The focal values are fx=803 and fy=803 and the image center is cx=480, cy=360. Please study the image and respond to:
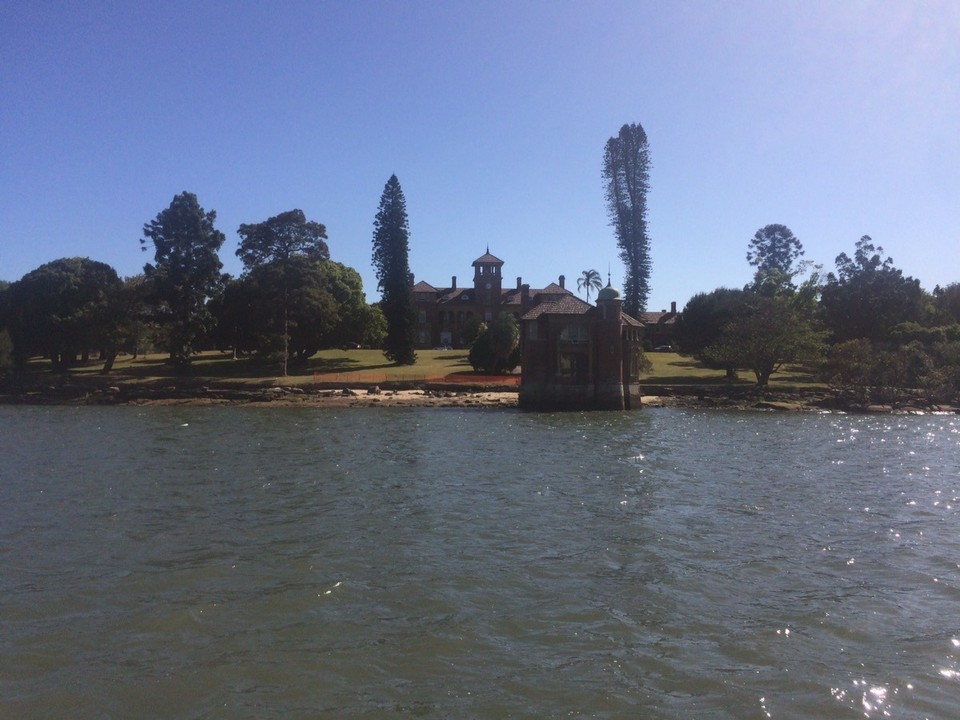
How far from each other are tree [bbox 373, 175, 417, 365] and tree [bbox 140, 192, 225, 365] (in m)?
15.0

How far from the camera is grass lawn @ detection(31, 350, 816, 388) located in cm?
6066

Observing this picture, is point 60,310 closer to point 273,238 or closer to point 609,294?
point 273,238

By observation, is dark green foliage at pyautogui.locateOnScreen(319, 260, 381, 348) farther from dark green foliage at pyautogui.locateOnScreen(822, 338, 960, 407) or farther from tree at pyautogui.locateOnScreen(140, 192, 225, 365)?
dark green foliage at pyautogui.locateOnScreen(822, 338, 960, 407)

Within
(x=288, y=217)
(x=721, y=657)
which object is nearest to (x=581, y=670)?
(x=721, y=657)

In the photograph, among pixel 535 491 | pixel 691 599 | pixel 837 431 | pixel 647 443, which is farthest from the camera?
pixel 837 431

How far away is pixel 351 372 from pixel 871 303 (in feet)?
156

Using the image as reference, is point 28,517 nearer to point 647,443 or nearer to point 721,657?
point 721,657

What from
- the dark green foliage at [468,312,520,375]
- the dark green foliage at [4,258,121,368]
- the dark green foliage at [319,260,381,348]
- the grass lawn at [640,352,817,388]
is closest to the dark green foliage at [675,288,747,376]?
the grass lawn at [640,352,817,388]

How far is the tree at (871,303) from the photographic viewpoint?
73500mm

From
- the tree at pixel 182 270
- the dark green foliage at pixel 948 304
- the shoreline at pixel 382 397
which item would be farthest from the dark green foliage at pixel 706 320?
the tree at pixel 182 270

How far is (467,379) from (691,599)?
4792cm

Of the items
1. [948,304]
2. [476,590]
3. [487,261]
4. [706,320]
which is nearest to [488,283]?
[487,261]

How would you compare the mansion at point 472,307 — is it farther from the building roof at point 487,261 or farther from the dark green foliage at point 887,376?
the dark green foliage at point 887,376

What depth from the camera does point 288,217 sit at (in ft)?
216
